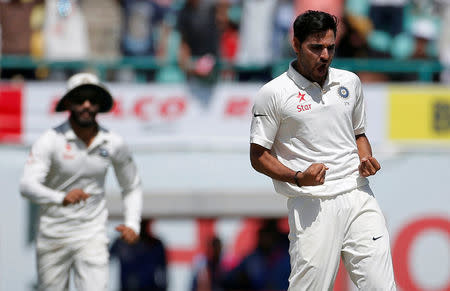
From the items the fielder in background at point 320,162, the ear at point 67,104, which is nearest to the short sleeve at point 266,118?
the fielder in background at point 320,162

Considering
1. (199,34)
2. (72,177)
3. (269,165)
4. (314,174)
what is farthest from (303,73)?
(199,34)

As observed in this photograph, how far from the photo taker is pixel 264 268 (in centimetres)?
1191

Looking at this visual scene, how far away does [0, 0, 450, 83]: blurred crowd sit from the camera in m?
12.5

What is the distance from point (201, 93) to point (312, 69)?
638 cm

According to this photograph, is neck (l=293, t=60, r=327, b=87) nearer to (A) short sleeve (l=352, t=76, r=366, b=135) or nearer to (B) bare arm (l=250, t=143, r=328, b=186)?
(A) short sleeve (l=352, t=76, r=366, b=135)

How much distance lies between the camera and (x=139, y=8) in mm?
12602

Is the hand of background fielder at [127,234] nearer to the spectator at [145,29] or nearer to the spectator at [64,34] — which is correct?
the spectator at [145,29]

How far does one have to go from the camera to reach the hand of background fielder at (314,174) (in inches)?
233

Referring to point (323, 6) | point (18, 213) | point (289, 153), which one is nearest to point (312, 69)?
point (289, 153)

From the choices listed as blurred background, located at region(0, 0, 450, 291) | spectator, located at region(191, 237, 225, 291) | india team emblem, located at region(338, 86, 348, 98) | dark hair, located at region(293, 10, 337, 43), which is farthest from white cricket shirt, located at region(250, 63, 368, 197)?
Answer: blurred background, located at region(0, 0, 450, 291)

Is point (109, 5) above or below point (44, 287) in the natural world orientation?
above

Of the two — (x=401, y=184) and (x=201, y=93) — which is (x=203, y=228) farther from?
(x=401, y=184)

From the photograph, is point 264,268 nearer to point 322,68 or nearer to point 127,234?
point 127,234

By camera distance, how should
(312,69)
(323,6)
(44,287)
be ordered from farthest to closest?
(323,6) → (44,287) → (312,69)
